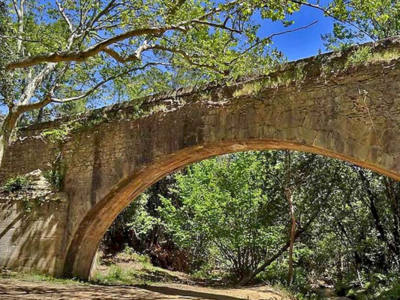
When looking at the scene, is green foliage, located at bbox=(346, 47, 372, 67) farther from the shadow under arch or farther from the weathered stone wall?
the weathered stone wall

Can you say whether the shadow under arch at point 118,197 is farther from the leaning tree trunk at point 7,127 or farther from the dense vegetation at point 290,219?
the dense vegetation at point 290,219

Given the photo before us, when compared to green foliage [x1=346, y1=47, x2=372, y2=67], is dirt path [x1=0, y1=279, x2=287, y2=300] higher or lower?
lower

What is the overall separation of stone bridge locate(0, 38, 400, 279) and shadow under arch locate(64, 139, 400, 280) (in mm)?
23

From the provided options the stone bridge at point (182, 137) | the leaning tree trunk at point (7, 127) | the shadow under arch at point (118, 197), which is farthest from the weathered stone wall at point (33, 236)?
the leaning tree trunk at point (7, 127)

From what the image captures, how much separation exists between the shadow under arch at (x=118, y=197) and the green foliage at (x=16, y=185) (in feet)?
5.51

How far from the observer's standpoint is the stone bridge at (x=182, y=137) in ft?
18.0

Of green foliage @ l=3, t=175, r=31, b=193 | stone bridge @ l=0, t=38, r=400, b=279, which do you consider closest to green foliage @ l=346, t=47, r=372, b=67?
stone bridge @ l=0, t=38, r=400, b=279

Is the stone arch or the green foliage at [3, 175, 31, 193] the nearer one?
the stone arch

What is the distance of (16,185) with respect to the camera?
29.7 ft

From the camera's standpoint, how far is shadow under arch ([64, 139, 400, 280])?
7289 mm

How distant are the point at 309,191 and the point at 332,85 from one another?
21.1 feet

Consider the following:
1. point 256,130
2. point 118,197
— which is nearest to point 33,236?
point 118,197

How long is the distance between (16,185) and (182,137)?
4302 mm

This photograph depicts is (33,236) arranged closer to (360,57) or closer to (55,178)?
(55,178)
